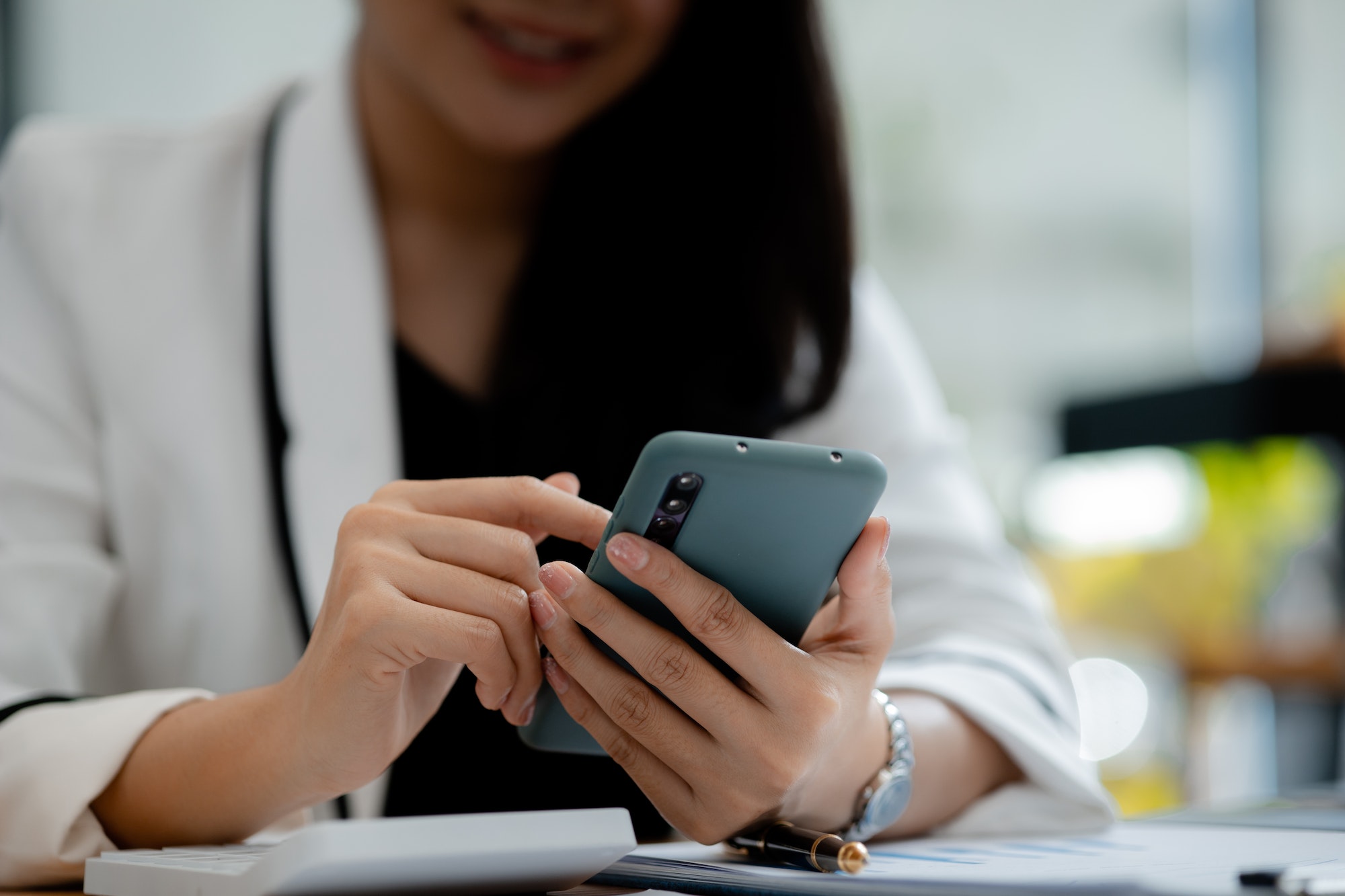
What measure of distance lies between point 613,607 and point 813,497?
3.5 inches

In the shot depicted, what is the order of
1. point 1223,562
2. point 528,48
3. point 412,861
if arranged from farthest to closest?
point 1223,562 → point 528,48 → point 412,861

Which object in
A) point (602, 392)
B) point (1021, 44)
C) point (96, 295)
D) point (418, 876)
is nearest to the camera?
point (418, 876)

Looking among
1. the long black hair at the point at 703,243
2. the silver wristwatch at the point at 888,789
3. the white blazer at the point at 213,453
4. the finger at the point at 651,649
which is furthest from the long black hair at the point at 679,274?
the finger at the point at 651,649

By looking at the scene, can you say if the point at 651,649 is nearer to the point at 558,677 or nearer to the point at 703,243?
the point at 558,677

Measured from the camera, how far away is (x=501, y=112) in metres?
0.86

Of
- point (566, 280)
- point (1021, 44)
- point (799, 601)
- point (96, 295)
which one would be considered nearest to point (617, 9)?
point (566, 280)

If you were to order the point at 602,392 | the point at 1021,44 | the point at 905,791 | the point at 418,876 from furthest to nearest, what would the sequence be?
1. the point at 1021,44
2. the point at 602,392
3. the point at 905,791
4. the point at 418,876

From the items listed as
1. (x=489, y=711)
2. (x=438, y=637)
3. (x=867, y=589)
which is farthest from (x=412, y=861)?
(x=489, y=711)

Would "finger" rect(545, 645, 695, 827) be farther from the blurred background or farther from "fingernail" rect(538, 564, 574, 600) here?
the blurred background

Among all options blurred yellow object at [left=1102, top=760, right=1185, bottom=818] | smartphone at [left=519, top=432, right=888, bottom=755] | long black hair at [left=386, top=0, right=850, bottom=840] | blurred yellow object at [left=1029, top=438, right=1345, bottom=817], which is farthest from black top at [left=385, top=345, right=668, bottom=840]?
blurred yellow object at [left=1102, top=760, right=1185, bottom=818]

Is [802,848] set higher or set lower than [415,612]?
lower

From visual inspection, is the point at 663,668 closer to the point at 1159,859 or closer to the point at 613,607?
the point at 613,607

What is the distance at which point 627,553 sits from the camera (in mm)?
431

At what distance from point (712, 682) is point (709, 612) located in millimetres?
35
